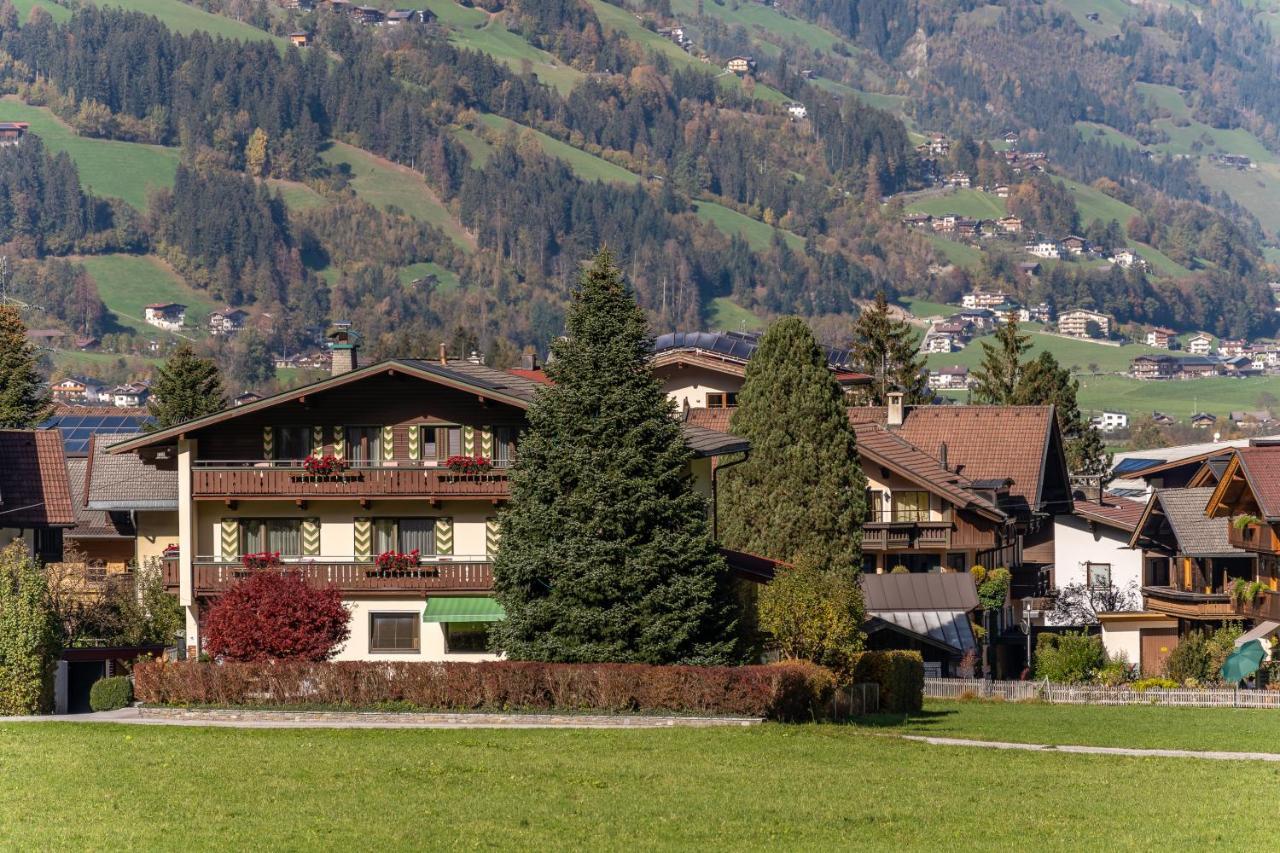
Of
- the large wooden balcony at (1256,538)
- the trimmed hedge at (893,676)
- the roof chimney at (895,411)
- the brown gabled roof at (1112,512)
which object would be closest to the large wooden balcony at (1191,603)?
the large wooden balcony at (1256,538)

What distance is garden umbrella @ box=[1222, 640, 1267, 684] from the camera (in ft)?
200

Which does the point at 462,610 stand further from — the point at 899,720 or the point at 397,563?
the point at 899,720

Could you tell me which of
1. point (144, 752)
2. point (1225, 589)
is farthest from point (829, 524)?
point (144, 752)

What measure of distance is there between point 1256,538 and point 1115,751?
31.9 meters

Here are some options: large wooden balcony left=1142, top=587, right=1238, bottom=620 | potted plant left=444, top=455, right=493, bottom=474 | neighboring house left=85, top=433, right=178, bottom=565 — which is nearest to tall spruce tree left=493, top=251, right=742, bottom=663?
potted plant left=444, top=455, right=493, bottom=474

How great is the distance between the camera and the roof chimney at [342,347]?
59750 mm

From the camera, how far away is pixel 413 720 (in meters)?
Result: 40.4

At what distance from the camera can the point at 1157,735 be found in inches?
1756

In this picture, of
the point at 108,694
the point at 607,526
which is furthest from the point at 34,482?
the point at 607,526

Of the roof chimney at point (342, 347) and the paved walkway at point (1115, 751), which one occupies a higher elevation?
the roof chimney at point (342, 347)

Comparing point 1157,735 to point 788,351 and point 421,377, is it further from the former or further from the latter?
point 788,351

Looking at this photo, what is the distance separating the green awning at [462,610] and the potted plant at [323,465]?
12.7ft

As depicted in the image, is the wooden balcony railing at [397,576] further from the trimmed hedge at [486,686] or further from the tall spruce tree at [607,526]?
the trimmed hedge at [486,686]

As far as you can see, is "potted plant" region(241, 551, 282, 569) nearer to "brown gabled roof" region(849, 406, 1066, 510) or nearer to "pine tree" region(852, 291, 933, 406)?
"brown gabled roof" region(849, 406, 1066, 510)
